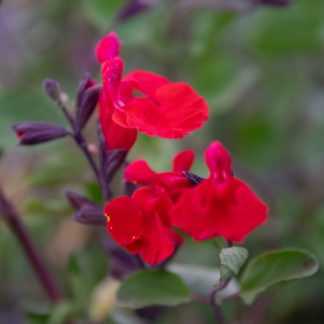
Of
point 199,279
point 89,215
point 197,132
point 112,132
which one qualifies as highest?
point 112,132


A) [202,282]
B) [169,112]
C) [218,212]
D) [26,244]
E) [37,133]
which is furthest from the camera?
[26,244]

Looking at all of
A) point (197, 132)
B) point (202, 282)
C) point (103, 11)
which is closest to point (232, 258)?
point (202, 282)

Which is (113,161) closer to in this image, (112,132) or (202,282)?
(112,132)

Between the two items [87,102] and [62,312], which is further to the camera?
[62,312]

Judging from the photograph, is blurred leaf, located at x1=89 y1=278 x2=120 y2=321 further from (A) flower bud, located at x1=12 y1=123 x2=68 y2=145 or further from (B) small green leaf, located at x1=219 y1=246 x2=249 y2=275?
(B) small green leaf, located at x1=219 y1=246 x2=249 y2=275

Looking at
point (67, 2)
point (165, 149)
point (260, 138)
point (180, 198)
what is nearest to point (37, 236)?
point (165, 149)

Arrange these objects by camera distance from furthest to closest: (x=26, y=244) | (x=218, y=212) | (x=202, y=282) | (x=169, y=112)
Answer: (x=26, y=244), (x=202, y=282), (x=169, y=112), (x=218, y=212)

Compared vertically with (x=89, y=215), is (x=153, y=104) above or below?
above
